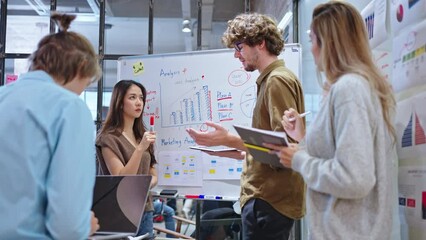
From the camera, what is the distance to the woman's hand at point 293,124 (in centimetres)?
152

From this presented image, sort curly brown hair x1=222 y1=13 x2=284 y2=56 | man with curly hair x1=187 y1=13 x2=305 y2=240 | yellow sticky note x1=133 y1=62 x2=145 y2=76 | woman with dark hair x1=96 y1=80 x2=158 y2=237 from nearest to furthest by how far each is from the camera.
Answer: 1. man with curly hair x1=187 y1=13 x2=305 y2=240
2. curly brown hair x1=222 y1=13 x2=284 y2=56
3. woman with dark hair x1=96 y1=80 x2=158 y2=237
4. yellow sticky note x1=133 y1=62 x2=145 y2=76

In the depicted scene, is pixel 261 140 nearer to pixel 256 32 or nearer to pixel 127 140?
pixel 256 32

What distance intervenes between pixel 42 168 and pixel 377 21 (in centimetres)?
124

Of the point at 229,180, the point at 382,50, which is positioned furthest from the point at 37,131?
the point at 229,180

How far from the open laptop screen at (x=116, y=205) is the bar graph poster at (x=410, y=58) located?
0.93m

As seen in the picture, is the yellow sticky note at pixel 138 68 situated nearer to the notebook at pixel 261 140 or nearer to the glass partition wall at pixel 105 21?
the glass partition wall at pixel 105 21

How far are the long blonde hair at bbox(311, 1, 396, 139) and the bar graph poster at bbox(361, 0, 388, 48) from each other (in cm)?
33

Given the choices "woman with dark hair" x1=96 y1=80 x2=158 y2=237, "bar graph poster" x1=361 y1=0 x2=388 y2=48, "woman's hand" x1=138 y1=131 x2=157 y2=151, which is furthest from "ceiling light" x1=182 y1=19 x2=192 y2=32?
"bar graph poster" x1=361 y1=0 x2=388 y2=48

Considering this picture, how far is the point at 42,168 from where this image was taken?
964 mm

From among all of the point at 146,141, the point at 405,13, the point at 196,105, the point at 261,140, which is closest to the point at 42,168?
the point at 261,140

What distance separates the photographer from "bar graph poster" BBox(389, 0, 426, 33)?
4.13 feet

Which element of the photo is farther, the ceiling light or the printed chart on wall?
the ceiling light

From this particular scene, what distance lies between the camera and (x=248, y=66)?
191cm

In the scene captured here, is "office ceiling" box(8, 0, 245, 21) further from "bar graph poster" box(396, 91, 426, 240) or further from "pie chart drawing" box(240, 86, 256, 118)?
"bar graph poster" box(396, 91, 426, 240)
